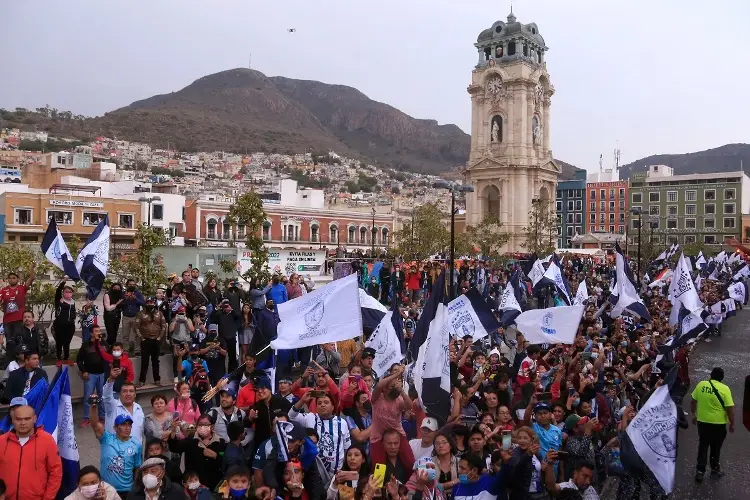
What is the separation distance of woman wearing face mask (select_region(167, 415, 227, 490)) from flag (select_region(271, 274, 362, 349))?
196 centimetres

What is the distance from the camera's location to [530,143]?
218ft

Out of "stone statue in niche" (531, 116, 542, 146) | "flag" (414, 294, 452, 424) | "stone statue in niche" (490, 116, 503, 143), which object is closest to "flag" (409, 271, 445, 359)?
"flag" (414, 294, 452, 424)

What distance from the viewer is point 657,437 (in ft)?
22.4

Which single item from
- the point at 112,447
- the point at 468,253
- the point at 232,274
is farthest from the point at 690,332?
the point at 468,253

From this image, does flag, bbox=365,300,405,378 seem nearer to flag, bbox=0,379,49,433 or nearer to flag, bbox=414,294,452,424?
flag, bbox=414,294,452,424

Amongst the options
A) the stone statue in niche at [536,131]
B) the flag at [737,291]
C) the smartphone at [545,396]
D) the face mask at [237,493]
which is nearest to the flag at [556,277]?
the smartphone at [545,396]

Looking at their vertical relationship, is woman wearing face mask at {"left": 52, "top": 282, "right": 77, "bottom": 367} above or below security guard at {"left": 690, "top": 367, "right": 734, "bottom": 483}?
above

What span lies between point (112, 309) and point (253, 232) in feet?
17.4

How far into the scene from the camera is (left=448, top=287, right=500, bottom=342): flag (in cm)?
1055

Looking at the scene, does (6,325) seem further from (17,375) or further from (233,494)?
(233,494)

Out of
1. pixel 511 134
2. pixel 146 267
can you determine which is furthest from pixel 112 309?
pixel 511 134

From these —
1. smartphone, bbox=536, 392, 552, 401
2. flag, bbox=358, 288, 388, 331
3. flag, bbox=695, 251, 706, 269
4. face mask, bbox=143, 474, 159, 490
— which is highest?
flag, bbox=695, 251, 706, 269

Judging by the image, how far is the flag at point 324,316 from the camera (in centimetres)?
836

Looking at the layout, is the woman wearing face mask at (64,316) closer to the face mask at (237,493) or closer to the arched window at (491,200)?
the face mask at (237,493)
